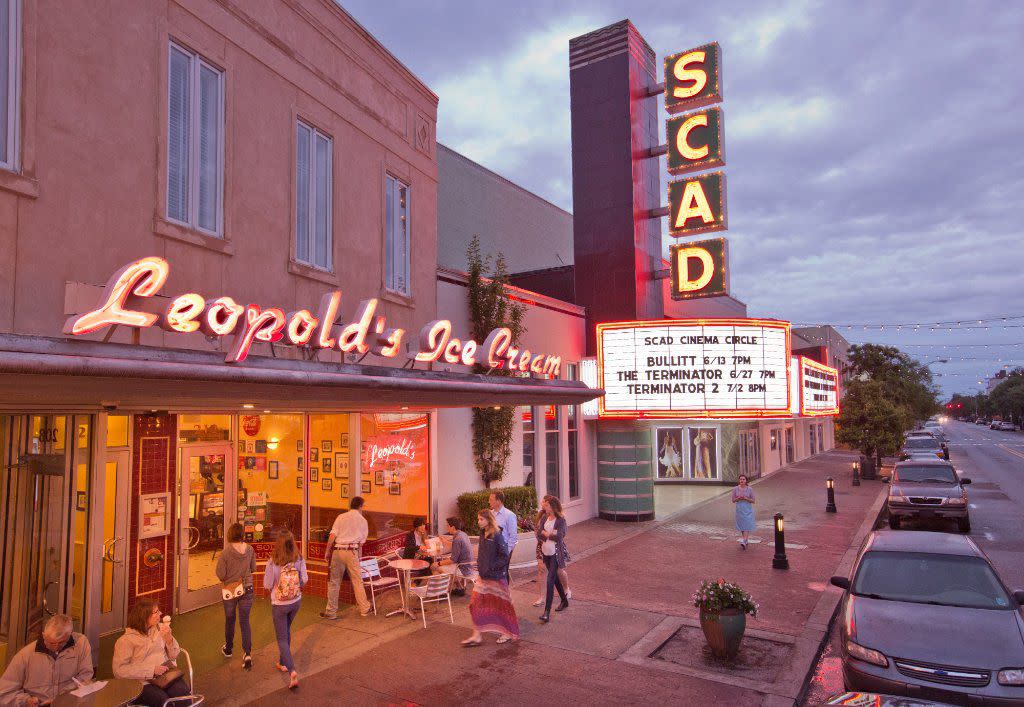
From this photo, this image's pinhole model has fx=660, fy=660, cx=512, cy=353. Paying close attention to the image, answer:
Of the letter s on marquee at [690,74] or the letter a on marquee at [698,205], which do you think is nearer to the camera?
the letter a on marquee at [698,205]

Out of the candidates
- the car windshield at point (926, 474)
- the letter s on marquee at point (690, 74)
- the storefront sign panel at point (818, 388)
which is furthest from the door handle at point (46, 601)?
the storefront sign panel at point (818, 388)

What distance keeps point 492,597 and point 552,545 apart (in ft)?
5.32

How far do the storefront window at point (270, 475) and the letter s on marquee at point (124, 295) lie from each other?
6157 mm

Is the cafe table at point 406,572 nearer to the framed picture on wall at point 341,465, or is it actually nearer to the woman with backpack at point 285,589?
the framed picture on wall at point 341,465

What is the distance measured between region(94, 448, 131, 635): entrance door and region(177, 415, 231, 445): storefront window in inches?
55.5

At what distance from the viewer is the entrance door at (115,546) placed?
30.3 feet

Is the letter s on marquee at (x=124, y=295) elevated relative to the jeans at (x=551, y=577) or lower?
elevated

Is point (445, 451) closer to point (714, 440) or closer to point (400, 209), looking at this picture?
point (400, 209)

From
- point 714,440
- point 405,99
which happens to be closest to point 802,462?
point 714,440

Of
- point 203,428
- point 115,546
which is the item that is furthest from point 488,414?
point 115,546

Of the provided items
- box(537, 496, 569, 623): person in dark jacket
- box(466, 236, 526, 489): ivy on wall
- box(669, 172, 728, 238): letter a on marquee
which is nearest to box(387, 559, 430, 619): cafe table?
box(537, 496, 569, 623): person in dark jacket

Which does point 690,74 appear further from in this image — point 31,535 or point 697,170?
point 31,535

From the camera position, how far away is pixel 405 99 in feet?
42.0

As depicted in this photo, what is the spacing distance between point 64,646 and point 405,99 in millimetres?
10400
